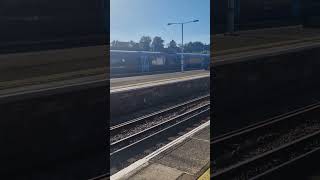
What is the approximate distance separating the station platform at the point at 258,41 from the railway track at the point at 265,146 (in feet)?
5.33

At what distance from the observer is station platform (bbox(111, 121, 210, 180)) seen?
657 cm

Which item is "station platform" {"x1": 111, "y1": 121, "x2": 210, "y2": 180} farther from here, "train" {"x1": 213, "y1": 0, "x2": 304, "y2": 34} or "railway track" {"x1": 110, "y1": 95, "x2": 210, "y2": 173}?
"train" {"x1": 213, "y1": 0, "x2": 304, "y2": 34}

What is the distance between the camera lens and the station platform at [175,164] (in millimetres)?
6570

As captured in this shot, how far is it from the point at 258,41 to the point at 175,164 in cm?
344

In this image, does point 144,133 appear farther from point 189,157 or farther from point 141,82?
point 141,82

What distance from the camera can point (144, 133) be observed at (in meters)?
9.94

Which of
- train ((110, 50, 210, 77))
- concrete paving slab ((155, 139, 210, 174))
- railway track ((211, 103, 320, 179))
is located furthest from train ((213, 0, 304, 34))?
train ((110, 50, 210, 77))

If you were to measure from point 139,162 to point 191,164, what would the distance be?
124 centimetres

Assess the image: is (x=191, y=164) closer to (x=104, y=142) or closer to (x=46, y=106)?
(x=104, y=142)

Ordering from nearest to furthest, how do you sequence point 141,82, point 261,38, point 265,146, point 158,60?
point 265,146
point 261,38
point 141,82
point 158,60

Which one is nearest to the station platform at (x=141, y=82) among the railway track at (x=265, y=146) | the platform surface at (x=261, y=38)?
the platform surface at (x=261, y=38)

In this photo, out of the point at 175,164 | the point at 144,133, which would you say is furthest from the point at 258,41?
the point at 144,133

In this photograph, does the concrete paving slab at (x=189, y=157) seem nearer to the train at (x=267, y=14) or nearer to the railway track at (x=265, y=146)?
the railway track at (x=265, y=146)

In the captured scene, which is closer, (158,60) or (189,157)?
(189,157)
